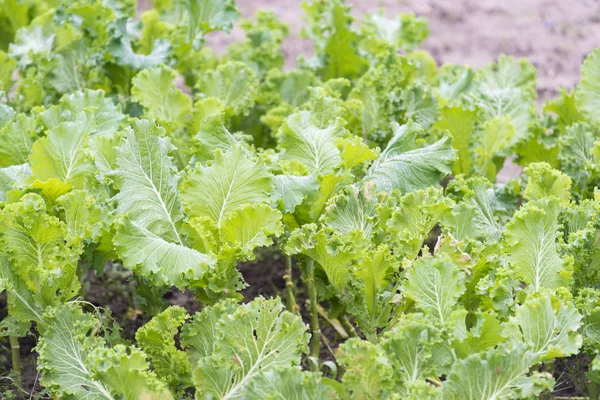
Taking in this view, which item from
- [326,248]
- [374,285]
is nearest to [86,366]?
[326,248]

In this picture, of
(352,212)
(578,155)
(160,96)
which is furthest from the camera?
(160,96)

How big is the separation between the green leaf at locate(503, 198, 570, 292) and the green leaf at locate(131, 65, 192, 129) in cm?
187

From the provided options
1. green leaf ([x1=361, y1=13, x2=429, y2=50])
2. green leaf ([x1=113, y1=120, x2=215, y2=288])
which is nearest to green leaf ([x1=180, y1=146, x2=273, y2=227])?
green leaf ([x1=113, y1=120, x2=215, y2=288])

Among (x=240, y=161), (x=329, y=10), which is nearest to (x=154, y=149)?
(x=240, y=161)

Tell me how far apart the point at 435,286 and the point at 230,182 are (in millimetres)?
876

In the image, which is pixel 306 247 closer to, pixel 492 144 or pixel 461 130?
pixel 461 130

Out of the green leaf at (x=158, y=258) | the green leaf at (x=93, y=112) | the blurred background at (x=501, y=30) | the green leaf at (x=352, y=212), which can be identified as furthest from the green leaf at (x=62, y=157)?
the blurred background at (x=501, y=30)

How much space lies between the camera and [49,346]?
285 cm

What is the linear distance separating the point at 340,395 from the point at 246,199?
2.79 feet

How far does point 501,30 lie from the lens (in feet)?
25.8

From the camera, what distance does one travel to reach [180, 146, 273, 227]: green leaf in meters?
2.97

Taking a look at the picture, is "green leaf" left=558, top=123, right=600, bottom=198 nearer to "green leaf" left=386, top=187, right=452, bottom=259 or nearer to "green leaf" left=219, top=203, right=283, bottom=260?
"green leaf" left=386, top=187, right=452, bottom=259

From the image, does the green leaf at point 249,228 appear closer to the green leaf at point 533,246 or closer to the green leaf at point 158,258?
the green leaf at point 158,258

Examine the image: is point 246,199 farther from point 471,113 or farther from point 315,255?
point 471,113
